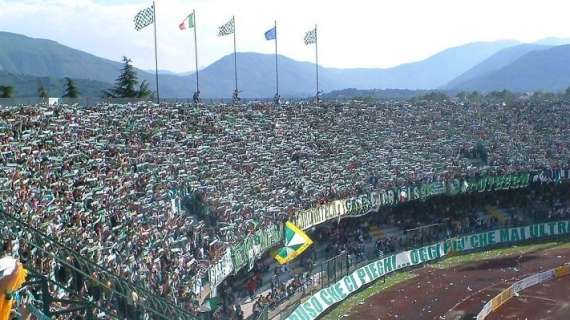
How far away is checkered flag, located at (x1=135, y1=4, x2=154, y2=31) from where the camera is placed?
41.1 metres

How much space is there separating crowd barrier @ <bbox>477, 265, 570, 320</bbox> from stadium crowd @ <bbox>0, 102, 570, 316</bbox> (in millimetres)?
10886

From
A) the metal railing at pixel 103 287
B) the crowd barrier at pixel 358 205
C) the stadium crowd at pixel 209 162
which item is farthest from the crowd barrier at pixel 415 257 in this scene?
the metal railing at pixel 103 287

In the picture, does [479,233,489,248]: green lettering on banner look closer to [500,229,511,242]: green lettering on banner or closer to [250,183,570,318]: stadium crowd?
[250,183,570,318]: stadium crowd

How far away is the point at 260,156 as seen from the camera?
137 feet

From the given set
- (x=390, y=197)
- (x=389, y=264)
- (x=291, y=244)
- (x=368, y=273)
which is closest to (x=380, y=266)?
(x=389, y=264)

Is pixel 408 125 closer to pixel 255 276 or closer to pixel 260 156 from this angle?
pixel 260 156

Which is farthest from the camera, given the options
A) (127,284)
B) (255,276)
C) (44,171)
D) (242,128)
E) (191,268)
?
(242,128)

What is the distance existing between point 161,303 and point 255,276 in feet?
62.8

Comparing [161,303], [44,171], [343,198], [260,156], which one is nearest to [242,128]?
[260,156]

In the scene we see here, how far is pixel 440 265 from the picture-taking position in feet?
141

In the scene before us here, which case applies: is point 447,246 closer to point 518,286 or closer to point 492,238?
point 492,238

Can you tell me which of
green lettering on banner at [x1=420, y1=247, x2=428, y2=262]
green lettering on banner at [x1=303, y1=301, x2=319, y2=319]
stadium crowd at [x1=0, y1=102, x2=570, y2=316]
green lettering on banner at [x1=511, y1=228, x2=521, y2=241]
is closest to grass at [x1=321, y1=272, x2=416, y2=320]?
green lettering on banner at [x1=303, y1=301, x2=319, y2=319]

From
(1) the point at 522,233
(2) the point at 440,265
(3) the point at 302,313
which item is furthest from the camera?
(1) the point at 522,233

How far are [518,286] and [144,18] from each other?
26.8 meters
